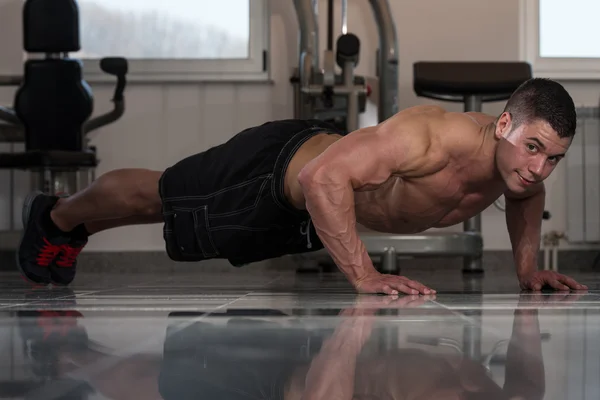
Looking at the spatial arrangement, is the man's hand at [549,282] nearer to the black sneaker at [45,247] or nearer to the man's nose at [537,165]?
the man's nose at [537,165]

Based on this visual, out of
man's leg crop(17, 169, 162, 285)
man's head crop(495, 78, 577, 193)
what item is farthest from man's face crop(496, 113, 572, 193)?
man's leg crop(17, 169, 162, 285)

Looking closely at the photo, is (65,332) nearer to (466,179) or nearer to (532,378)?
(532,378)

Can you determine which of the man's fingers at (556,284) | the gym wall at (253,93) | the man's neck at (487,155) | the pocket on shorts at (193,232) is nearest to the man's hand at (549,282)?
the man's fingers at (556,284)

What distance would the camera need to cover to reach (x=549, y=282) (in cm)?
219

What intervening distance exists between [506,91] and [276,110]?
1.29 meters

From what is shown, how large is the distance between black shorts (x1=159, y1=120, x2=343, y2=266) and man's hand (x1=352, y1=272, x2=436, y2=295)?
0.37m

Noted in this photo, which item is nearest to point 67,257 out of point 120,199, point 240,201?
point 120,199

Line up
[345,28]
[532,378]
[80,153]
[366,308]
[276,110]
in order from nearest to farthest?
1. [532,378]
2. [366,308]
3. [80,153]
4. [345,28]
5. [276,110]

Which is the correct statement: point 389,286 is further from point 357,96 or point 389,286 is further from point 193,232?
point 357,96

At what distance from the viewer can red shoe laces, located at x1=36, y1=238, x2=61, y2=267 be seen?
265cm

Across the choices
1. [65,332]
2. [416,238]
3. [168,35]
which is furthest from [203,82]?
[65,332]

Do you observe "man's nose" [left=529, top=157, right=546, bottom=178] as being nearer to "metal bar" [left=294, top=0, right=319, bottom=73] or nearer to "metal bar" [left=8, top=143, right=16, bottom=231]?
"metal bar" [left=294, top=0, right=319, bottom=73]

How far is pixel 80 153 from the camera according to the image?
3693 mm

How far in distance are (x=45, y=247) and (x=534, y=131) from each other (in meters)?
1.55
